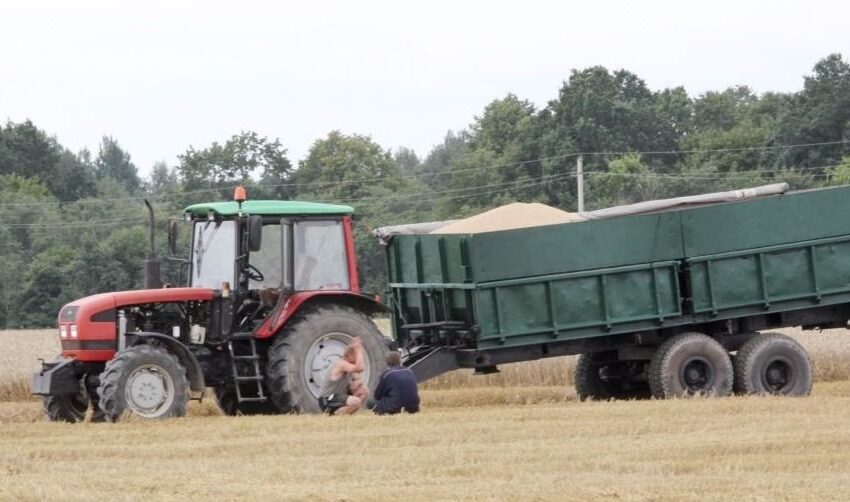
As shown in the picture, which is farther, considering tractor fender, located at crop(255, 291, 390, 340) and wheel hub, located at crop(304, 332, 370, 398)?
wheel hub, located at crop(304, 332, 370, 398)

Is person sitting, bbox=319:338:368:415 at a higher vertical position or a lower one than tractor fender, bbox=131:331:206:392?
lower

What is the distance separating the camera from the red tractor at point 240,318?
1730 cm

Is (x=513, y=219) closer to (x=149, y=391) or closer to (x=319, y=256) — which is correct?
(x=319, y=256)

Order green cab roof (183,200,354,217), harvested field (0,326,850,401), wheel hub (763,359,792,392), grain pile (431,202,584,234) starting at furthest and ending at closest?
harvested field (0,326,850,401) → grain pile (431,202,584,234) → wheel hub (763,359,792,392) → green cab roof (183,200,354,217)

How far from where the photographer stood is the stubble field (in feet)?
37.4

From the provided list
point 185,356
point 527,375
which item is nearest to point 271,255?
point 185,356

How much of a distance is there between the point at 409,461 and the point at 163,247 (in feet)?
119

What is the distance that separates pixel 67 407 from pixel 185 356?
1.37 meters

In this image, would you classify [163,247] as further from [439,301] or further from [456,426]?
[456,426]

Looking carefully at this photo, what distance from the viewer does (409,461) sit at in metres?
13.1

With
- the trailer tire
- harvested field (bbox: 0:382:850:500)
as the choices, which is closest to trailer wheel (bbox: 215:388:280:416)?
harvested field (bbox: 0:382:850:500)

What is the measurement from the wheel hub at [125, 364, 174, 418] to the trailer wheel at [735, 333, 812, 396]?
6.78 m

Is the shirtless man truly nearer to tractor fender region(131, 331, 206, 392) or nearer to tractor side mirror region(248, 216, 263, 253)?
tractor fender region(131, 331, 206, 392)

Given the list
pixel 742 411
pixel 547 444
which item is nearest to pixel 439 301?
pixel 742 411
